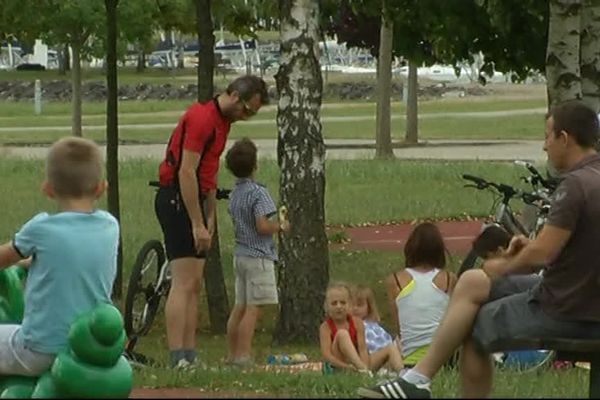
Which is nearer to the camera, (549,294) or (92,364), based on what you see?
(92,364)

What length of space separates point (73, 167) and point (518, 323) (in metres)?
2.04

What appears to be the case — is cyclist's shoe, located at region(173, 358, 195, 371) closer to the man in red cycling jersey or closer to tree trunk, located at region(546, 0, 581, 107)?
the man in red cycling jersey

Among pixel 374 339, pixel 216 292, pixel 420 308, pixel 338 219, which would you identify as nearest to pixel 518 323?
pixel 420 308

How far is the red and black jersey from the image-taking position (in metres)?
10.5

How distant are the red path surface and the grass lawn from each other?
1.91ft

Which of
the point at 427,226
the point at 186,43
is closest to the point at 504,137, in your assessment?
the point at 427,226

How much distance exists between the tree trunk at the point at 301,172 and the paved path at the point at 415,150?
1815 cm

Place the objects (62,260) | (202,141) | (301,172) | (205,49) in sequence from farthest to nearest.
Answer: (205,49) → (301,172) → (202,141) → (62,260)

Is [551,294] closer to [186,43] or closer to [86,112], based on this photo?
[86,112]

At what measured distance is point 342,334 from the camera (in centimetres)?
1005

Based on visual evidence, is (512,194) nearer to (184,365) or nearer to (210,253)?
(184,365)

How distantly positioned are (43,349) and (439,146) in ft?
105

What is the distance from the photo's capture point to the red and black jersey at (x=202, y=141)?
10.5 metres

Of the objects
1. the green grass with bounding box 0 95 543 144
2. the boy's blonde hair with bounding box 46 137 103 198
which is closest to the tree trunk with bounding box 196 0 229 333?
the boy's blonde hair with bounding box 46 137 103 198
